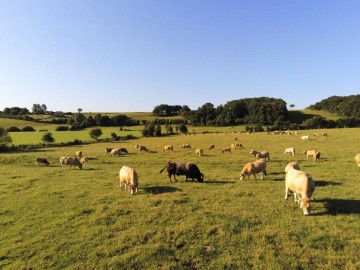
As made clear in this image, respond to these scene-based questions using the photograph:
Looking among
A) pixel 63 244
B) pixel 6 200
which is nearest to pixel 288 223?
pixel 63 244

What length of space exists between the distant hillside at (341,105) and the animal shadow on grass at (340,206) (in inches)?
4474

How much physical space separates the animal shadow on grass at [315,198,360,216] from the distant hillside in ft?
373

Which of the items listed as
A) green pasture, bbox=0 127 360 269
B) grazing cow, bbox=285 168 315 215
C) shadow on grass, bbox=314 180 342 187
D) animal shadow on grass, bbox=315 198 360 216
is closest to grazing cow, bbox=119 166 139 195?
green pasture, bbox=0 127 360 269

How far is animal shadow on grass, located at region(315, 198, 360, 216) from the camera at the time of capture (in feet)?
40.5

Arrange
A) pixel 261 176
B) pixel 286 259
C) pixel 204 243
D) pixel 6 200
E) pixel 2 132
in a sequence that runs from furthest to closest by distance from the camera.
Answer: pixel 2 132, pixel 261 176, pixel 6 200, pixel 204 243, pixel 286 259

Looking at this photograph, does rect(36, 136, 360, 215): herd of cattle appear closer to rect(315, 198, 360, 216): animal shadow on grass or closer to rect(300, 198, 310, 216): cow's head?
Answer: rect(300, 198, 310, 216): cow's head

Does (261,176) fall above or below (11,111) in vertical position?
below

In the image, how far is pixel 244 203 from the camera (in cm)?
1421

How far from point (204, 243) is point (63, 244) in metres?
5.37

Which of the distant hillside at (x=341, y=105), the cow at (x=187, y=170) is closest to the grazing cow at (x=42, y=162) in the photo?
the cow at (x=187, y=170)

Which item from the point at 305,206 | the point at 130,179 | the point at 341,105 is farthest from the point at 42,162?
the point at 341,105

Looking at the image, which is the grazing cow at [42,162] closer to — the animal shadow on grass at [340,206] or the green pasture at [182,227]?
the green pasture at [182,227]

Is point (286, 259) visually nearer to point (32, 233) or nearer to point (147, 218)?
point (147, 218)

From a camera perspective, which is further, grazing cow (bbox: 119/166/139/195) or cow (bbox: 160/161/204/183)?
cow (bbox: 160/161/204/183)
